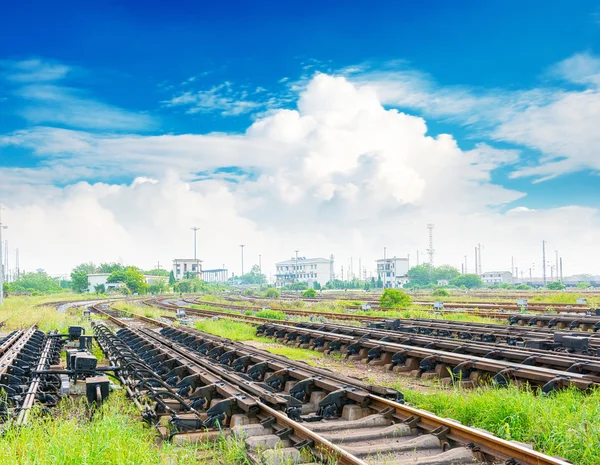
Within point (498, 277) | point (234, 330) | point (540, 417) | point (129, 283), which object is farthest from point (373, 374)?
point (498, 277)

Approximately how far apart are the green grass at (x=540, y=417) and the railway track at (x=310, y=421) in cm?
87

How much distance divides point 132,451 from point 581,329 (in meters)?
18.5

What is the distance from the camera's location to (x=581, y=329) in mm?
19828

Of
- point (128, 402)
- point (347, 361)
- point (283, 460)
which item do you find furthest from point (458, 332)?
point (283, 460)

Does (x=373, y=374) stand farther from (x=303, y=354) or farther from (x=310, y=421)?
(x=310, y=421)

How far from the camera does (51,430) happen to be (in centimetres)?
634

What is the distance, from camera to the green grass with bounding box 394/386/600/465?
5.76 metres

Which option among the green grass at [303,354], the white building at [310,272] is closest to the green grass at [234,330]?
the green grass at [303,354]

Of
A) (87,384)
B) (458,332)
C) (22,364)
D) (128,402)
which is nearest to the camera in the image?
(87,384)

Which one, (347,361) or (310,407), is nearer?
(310,407)

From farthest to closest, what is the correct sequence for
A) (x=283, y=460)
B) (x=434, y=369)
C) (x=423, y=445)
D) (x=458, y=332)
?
(x=458, y=332) → (x=434, y=369) → (x=423, y=445) → (x=283, y=460)

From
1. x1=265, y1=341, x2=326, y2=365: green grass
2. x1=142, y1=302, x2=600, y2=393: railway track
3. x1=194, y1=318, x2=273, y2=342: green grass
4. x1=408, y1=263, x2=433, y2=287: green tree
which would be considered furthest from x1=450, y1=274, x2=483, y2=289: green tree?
x1=265, y1=341, x2=326, y2=365: green grass

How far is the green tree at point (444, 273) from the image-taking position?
153 meters

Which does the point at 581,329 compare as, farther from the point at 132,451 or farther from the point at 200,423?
the point at 132,451
